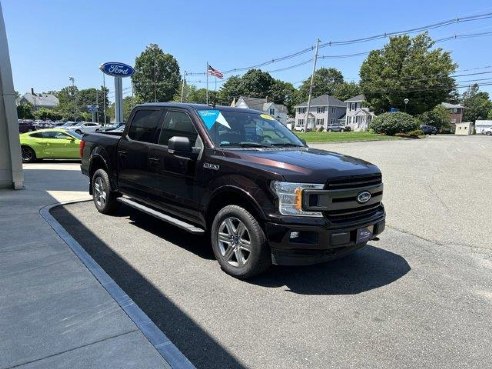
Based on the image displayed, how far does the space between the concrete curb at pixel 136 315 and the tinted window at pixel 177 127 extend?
6.05 ft

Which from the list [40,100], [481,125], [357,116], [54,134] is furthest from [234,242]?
[40,100]

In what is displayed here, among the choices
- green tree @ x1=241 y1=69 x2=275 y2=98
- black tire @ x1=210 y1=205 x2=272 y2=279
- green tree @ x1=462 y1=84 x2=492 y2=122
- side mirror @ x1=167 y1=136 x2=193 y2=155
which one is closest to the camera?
black tire @ x1=210 y1=205 x2=272 y2=279

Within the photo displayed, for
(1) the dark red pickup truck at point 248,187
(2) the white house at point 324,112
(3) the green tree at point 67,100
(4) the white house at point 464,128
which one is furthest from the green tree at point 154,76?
(1) the dark red pickup truck at point 248,187

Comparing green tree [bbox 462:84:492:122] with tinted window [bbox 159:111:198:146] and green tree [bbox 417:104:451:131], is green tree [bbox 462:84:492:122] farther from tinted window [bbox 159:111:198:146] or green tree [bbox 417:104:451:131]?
tinted window [bbox 159:111:198:146]

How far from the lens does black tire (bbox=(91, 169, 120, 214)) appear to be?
6.78 meters

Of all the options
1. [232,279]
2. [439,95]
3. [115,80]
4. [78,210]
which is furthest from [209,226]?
[439,95]

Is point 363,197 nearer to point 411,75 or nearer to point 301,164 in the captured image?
point 301,164

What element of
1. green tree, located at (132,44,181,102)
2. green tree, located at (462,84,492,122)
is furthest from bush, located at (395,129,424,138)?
green tree, located at (462,84,492,122)

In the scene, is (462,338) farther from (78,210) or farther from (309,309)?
(78,210)

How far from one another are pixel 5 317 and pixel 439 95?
59.4 meters

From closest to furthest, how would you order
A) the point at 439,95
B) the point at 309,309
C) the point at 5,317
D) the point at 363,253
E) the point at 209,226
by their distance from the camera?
the point at 5,317 < the point at 309,309 < the point at 209,226 < the point at 363,253 < the point at 439,95

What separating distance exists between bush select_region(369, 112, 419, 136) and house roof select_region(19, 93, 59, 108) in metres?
118

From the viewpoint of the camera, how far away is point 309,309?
3834 mm

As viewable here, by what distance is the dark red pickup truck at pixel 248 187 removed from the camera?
13.1 ft
